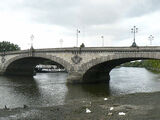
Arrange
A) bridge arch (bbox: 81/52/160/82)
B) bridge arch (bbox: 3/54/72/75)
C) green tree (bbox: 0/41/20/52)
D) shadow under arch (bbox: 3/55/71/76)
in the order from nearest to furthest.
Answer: bridge arch (bbox: 81/52/160/82)
bridge arch (bbox: 3/54/72/75)
shadow under arch (bbox: 3/55/71/76)
green tree (bbox: 0/41/20/52)

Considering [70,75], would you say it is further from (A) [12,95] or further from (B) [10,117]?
(B) [10,117]

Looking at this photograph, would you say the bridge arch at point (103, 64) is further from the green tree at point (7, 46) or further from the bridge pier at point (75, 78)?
the green tree at point (7, 46)

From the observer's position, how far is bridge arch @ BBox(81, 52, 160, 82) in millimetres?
46188

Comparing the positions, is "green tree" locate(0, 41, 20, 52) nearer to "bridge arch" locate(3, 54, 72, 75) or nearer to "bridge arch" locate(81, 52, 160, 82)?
"bridge arch" locate(3, 54, 72, 75)

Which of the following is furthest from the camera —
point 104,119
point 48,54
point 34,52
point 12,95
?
point 34,52

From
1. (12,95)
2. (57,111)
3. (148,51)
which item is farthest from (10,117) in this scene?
(148,51)

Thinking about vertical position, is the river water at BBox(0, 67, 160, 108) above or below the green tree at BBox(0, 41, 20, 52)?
below

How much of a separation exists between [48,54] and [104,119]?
42.3 m

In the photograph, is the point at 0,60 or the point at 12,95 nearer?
the point at 12,95

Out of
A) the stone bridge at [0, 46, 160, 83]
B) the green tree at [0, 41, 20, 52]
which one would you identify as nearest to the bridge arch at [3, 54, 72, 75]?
the stone bridge at [0, 46, 160, 83]

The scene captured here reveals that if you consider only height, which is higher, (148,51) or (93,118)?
(148,51)

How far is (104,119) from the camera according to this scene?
63.6ft

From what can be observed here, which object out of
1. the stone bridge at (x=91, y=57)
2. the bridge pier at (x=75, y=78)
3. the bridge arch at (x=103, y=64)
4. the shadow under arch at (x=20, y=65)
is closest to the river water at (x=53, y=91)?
the bridge pier at (x=75, y=78)

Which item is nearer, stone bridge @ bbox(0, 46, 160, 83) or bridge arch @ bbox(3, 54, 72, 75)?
stone bridge @ bbox(0, 46, 160, 83)
